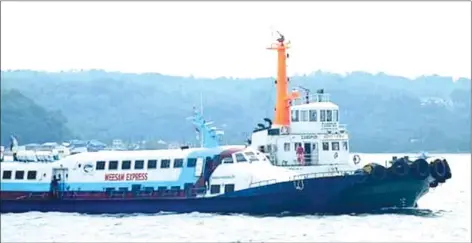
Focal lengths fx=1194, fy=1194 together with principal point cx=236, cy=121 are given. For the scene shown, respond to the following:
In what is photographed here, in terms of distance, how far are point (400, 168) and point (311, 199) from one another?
4083 millimetres

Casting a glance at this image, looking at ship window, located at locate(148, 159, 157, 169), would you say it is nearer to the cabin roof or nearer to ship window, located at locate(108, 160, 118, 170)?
ship window, located at locate(108, 160, 118, 170)

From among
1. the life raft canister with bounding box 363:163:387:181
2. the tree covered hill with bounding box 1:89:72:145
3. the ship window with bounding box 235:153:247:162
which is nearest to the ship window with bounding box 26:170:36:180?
the ship window with bounding box 235:153:247:162

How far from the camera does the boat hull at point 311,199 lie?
50375mm

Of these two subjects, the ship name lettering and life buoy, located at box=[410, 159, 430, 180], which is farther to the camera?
the ship name lettering

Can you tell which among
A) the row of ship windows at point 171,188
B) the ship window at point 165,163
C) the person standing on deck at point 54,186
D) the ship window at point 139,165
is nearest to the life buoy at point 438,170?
the row of ship windows at point 171,188

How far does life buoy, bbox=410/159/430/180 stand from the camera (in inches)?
2016

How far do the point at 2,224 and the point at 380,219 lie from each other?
15286mm

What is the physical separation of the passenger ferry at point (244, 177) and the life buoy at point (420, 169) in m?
0.04

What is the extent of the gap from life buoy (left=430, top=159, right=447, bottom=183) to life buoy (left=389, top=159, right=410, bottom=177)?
1.50 m

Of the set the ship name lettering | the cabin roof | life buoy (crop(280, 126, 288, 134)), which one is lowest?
the ship name lettering

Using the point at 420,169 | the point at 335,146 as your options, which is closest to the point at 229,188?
the point at 335,146

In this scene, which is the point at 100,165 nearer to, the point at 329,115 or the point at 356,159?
the point at 329,115

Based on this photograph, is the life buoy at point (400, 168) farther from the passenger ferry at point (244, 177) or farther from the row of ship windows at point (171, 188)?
the row of ship windows at point (171, 188)

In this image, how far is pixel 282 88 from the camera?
2285 inches
